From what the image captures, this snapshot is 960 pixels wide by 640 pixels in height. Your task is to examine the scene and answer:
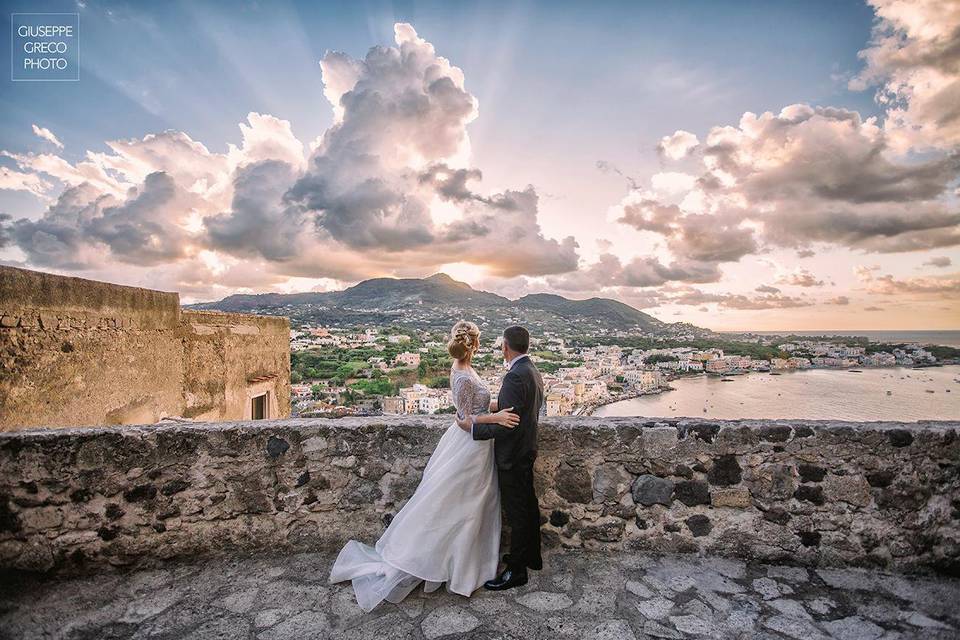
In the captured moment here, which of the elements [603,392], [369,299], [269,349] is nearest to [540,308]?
[369,299]

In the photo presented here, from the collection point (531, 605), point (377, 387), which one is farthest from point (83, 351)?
point (377, 387)

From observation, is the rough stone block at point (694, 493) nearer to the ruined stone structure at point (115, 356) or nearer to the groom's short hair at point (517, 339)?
the groom's short hair at point (517, 339)

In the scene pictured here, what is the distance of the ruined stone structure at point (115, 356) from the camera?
4.42 metres

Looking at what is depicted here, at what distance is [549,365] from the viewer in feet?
40.8

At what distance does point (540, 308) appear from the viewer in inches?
1315

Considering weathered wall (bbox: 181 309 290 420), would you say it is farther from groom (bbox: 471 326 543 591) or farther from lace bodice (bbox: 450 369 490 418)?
groom (bbox: 471 326 543 591)

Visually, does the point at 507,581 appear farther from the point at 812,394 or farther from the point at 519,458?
the point at 812,394

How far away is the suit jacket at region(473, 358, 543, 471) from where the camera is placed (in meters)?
2.79

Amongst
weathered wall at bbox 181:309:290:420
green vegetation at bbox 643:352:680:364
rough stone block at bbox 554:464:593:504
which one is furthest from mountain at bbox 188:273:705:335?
rough stone block at bbox 554:464:593:504

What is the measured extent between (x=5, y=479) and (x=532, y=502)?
3.42 meters

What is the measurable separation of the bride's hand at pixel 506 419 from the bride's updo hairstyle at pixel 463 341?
0.46m

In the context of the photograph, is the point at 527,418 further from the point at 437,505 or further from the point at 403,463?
the point at 403,463

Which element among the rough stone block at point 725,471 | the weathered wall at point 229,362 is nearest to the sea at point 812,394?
the rough stone block at point 725,471

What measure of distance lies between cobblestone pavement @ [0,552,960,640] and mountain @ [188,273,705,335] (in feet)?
68.8
